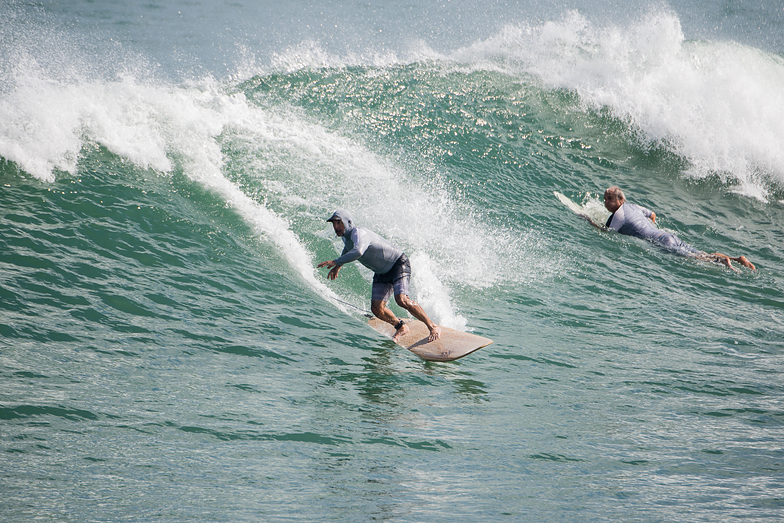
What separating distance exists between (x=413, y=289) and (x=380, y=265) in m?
1.31

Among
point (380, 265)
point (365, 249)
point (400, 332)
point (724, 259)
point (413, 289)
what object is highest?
point (724, 259)

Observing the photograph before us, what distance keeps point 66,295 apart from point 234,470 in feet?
11.6

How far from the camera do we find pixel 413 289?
881 centimetres

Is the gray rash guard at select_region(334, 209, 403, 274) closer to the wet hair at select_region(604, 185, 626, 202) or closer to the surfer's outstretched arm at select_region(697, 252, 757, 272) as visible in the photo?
the wet hair at select_region(604, 185, 626, 202)

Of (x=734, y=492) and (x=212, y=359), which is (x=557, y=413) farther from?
(x=212, y=359)

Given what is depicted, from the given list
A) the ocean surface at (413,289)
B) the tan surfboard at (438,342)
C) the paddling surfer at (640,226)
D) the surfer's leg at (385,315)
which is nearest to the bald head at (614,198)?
the paddling surfer at (640,226)

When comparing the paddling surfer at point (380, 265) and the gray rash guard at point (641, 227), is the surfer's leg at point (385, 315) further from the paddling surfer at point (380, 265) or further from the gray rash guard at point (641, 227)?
the gray rash guard at point (641, 227)

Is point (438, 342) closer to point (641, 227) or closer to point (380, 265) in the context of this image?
point (380, 265)

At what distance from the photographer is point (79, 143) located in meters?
10.2

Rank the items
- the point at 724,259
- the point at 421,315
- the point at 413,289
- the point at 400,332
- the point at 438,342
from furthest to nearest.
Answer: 1. the point at 724,259
2. the point at 413,289
3. the point at 400,332
4. the point at 421,315
5. the point at 438,342

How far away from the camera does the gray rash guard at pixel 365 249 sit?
720 centimetres

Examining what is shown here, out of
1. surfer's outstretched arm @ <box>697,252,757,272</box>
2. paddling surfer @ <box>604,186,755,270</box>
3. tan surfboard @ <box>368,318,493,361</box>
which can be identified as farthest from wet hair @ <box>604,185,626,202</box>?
tan surfboard @ <box>368,318,493,361</box>

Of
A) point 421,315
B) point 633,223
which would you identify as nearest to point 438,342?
point 421,315

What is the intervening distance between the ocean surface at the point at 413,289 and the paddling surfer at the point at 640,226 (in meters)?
0.24
